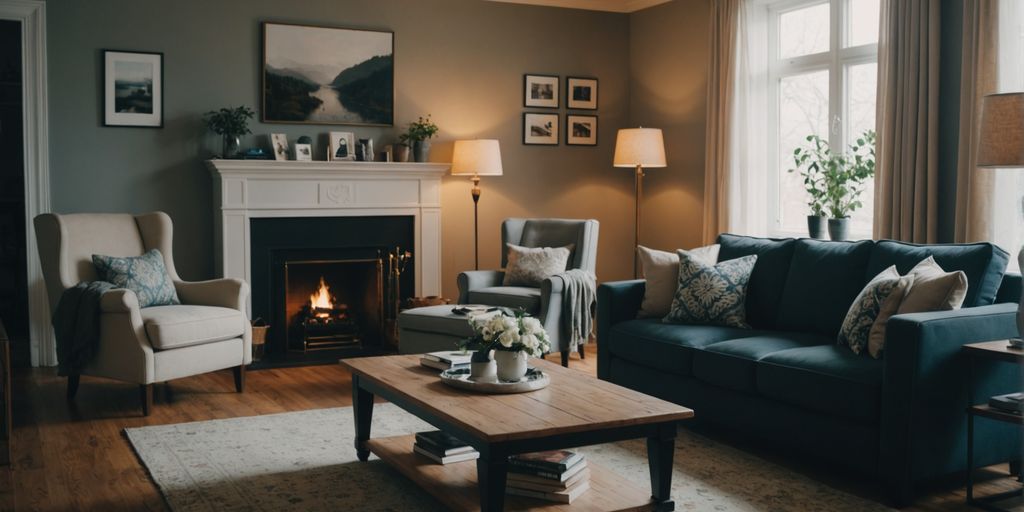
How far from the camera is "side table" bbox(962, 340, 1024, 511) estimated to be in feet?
10.7

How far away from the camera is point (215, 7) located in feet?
20.9

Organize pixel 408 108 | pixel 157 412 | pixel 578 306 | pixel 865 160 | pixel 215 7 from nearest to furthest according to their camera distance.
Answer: pixel 157 412, pixel 865 160, pixel 578 306, pixel 215 7, pixel 408 108

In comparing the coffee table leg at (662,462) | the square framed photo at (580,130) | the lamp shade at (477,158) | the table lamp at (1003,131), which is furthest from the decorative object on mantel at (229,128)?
the table lamp at (1003,131)

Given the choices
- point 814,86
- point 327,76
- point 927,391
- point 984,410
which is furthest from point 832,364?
point 327,76

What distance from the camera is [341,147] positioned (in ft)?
21.9

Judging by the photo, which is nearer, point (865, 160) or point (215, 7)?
point (865, 160)

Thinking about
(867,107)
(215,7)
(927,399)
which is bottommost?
(927,399)

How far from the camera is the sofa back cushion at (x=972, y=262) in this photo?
3.81 metres

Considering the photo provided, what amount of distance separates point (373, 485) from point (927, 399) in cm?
207

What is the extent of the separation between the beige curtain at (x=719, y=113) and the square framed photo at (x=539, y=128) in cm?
134

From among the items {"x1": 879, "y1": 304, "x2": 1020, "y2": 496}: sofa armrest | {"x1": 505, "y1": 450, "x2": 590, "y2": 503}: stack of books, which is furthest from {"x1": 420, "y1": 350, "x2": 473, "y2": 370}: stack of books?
{"x1": 879, "y1": 304, "x2": 1020, "y2": 496}: sofa armrest

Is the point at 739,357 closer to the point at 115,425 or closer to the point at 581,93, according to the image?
the point at 115,425

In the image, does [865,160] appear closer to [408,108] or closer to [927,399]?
[927,399]

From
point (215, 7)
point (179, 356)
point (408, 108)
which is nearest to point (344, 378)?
point (179, 356)
